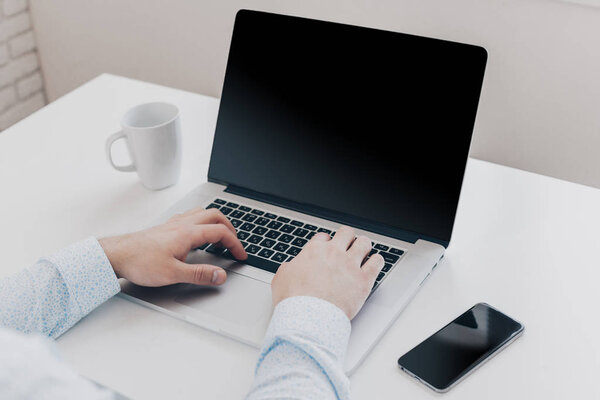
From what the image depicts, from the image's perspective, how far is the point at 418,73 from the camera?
0.84 metres

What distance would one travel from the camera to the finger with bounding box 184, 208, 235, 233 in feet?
2.77

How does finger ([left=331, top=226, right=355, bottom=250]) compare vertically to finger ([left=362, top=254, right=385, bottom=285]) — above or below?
above

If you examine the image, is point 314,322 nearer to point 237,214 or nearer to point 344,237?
point 344,237

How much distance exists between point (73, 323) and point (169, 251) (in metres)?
0.14

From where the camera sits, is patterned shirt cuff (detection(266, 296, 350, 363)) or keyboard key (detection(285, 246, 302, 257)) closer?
patterned shirt cuff (detection(266, 296, 350, 363))

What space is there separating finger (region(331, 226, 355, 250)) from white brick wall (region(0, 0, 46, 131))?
5.94ft

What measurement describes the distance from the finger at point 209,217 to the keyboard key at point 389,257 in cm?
21

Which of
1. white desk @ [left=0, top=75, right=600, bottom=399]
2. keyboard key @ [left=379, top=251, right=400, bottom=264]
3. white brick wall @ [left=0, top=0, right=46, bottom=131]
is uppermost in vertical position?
keyboard key @ [left=379, top=251, right=400, bottom=264]

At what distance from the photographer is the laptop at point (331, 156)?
0.79 m

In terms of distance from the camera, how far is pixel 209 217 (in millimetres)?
851

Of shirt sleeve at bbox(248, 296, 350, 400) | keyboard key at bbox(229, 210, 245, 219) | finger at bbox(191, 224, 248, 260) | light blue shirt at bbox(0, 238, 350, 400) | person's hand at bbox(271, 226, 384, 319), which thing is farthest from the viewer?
keyboard key at bbox(229, 210, 245, 219)

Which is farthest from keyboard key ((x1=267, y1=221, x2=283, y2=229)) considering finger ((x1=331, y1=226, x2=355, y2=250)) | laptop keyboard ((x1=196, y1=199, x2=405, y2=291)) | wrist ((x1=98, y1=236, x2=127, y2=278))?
wrist ((x1=98, y1=236, x2=127, y2=278))

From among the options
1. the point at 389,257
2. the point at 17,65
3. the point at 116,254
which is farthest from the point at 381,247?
the point at 17,65

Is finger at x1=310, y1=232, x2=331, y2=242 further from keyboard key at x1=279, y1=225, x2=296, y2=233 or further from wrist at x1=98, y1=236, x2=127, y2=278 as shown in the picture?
wrist at x1=98, y1=236, x2=127, y2=278
